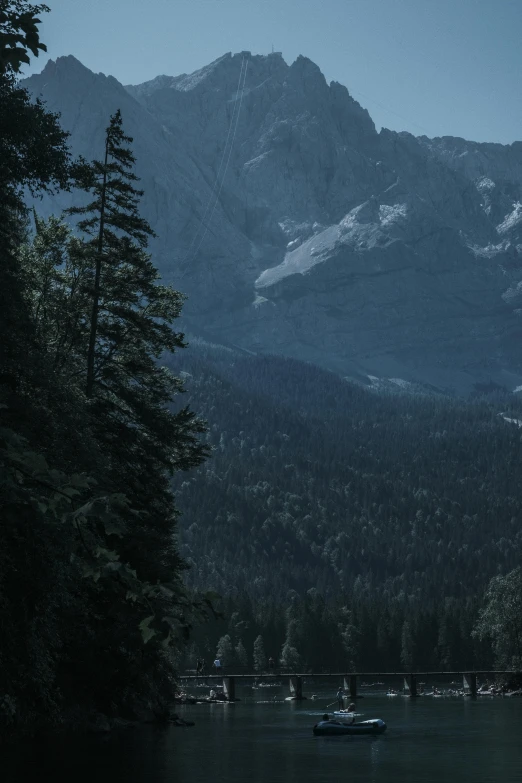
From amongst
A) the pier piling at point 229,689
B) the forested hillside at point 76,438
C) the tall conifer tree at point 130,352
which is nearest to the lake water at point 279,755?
the forested hillside at point 76,438

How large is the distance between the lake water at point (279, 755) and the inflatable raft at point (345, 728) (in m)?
1.37

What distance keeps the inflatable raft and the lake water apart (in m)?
1.37

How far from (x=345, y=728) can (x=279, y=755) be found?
2290cm

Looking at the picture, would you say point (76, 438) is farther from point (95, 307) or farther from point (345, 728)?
point (345, 728)

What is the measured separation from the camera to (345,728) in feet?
270

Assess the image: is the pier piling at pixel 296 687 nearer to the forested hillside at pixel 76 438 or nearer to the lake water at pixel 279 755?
the lake water at pixel 279 755

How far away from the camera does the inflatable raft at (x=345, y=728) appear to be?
81.6 metres

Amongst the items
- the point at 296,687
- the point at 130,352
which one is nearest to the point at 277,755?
the point at 130,352

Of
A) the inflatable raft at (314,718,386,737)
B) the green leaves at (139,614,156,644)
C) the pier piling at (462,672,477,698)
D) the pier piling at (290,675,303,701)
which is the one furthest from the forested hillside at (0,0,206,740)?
the pier piling at (462,672,477,698)

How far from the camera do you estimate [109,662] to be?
144ft

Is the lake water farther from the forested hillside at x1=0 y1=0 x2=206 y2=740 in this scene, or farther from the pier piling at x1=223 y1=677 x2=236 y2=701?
the pier piling at x1=223 y1=677 x2=236 y2=701

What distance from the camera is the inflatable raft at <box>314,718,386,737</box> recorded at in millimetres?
81625

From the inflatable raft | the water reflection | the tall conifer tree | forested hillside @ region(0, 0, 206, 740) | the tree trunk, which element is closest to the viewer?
forested hillside @ region(0, 0, 206, 740)

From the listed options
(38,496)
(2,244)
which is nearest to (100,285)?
(2,244)
